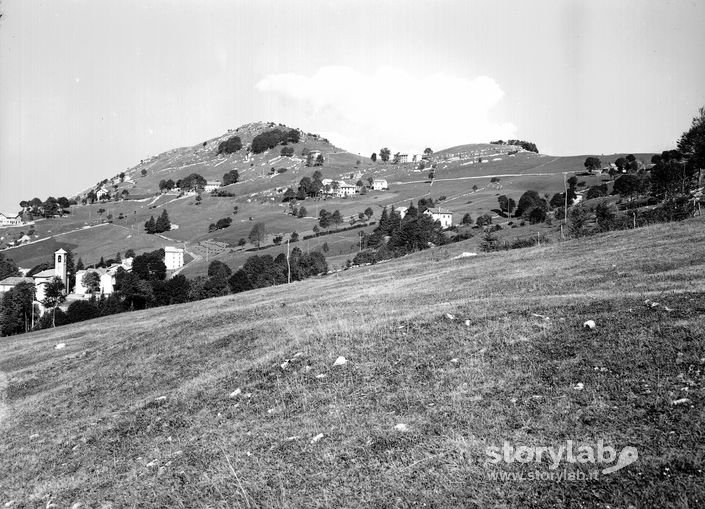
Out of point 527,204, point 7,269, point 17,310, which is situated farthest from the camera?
point 7,269

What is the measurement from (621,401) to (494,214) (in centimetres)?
16628

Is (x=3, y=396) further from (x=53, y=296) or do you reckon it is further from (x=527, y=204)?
(x=527, y=204)

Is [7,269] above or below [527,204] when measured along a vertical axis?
below

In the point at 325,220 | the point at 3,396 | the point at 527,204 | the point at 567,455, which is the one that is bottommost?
the point at 3,396

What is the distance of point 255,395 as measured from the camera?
48.3 feet

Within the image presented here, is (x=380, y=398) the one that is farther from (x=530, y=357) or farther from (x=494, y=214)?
(x=494, y=214)

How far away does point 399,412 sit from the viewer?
11.4 metres

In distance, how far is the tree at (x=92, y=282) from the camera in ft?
497

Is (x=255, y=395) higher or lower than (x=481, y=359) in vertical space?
lower

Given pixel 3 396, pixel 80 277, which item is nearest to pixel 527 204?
pixel 80 277

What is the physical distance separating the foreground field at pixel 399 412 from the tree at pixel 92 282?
141901 mm

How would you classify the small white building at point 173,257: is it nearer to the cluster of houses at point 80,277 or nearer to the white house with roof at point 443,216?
the cluster of houses at point 80,277

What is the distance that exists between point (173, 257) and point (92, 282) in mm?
26673

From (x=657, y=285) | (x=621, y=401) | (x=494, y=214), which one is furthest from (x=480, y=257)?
(x=494, y=214)
